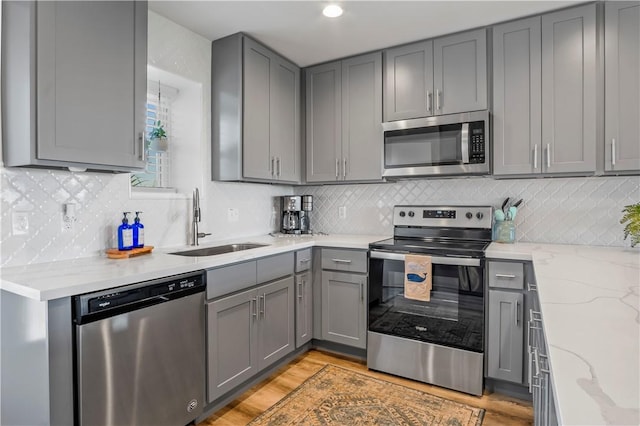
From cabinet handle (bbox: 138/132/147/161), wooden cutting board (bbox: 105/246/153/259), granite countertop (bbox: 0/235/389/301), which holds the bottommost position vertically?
granite countertop (bbox: 0/235/389/301)

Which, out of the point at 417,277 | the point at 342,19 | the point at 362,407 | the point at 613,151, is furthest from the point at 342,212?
the point at 613,151

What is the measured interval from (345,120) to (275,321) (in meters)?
1.74

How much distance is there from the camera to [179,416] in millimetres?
1828

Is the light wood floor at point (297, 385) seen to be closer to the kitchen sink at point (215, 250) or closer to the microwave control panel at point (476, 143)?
the kitchen sink at point (215, 250)

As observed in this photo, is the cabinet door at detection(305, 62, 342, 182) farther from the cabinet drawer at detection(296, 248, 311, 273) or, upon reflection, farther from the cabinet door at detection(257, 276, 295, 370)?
the cabinet door at detection(257, 276, 295, 370)

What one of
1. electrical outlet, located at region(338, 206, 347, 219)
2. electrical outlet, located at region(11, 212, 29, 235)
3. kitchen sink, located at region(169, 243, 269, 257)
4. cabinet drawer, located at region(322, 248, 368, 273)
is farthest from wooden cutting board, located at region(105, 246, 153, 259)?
electrical outlet, located at region(338, 206, 347, 219)

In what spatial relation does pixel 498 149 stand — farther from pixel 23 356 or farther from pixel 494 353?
pixel 23 356

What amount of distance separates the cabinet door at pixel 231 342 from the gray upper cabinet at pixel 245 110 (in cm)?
97

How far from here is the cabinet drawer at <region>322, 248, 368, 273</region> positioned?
2695 millimetres

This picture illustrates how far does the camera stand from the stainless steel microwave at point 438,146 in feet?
8.29

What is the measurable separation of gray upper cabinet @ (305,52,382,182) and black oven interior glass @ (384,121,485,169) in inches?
5.4

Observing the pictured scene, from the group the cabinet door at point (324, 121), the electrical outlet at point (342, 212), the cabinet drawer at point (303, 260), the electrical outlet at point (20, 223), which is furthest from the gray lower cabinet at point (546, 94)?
the electrical outlet at point (20, 223)

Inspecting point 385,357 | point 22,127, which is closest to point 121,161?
point 22,127

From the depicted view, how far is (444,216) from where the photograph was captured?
9.32 ft
